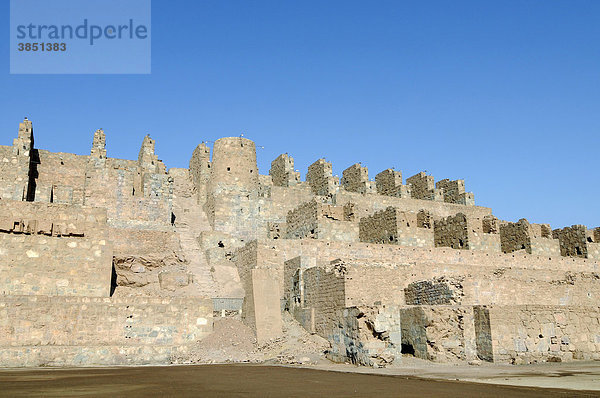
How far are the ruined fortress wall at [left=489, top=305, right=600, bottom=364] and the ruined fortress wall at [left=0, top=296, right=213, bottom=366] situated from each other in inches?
376

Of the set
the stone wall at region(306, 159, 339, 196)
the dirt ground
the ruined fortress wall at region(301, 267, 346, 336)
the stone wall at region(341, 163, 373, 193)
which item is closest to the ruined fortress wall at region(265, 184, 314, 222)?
the stone wall at region(306, 159, 339, 196)

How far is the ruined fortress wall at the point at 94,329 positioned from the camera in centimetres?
1661

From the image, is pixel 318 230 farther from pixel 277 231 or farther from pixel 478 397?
pixel 478 397

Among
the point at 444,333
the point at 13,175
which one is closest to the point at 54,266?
the point at 13,175

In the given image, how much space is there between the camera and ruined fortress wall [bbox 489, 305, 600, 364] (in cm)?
1709

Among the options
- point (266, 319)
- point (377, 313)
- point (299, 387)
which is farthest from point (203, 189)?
point (299, 387)

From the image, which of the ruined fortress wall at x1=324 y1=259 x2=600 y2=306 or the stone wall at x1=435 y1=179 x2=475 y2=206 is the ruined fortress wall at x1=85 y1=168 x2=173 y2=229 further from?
the stone wall at x1=435 y1=179 x2=475 y2=206

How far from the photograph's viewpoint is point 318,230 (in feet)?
94.6

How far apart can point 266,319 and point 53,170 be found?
17.7m

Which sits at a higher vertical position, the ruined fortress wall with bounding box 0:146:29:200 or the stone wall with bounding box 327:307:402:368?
the ruined fortress wall with bounding box 0:146:29:200

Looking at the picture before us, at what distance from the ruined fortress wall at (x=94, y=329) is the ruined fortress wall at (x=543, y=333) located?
955 centimetres

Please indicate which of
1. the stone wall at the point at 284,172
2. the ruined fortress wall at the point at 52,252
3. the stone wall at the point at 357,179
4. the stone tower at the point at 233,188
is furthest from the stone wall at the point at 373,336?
the stone wall at the point at 357,179

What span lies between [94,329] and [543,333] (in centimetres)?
1428

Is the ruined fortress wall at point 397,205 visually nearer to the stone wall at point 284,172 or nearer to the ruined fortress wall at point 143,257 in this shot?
the stone wall at point 284,172
